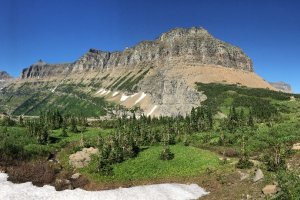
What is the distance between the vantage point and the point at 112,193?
56781 mm

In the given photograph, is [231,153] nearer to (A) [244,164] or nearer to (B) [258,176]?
(A) [244,164]

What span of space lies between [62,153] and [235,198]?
4964cm

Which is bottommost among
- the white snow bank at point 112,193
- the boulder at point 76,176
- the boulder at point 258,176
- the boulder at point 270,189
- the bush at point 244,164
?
the white snow bank at point 112,193

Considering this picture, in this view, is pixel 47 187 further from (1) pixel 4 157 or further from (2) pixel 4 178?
(1) pixel 4 157

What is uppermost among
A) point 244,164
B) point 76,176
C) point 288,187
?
point 288,187

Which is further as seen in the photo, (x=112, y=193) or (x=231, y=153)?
(x=231, y=153)

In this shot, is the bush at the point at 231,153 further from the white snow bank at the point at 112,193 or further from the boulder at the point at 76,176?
the boulder at the point at 76,176

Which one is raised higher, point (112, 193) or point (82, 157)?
point (82, 157)

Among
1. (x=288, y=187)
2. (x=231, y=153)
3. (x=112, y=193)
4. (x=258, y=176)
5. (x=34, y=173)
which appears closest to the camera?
(x=288, y=187)

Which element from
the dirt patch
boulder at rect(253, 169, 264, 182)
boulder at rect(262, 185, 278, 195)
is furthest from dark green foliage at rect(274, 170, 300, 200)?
the dirt patch

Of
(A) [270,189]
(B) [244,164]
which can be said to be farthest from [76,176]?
(A) [270,189]

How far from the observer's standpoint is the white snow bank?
5500 centimetres

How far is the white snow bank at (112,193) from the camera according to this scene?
55000 mm

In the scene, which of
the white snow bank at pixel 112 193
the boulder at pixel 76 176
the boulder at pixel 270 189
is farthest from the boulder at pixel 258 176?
the boulder at pixel 76 176
